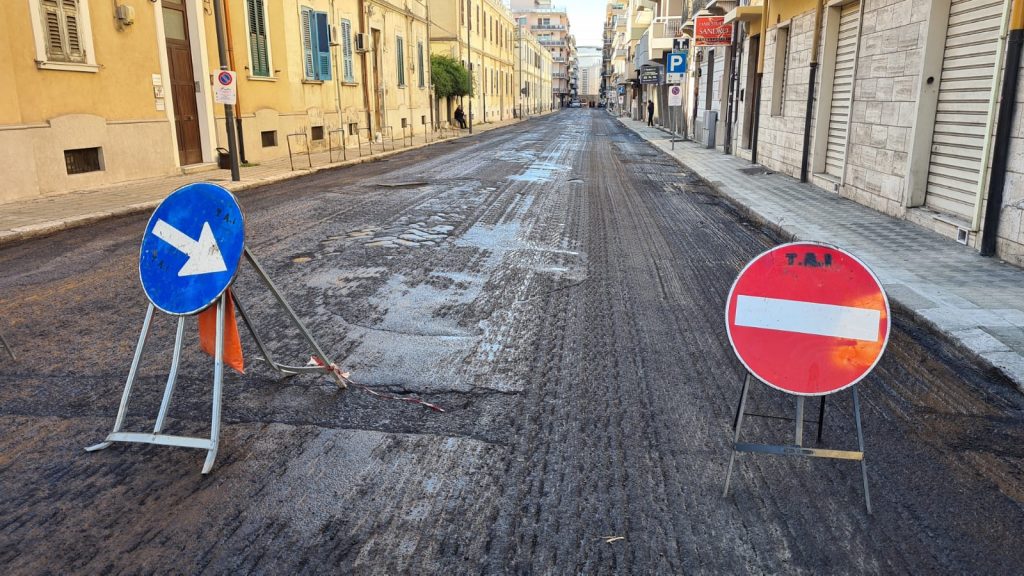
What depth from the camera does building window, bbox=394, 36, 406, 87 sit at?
112 feet

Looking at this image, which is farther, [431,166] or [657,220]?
[431,166]

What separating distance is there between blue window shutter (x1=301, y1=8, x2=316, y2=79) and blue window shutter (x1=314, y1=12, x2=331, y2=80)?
301 millimetres

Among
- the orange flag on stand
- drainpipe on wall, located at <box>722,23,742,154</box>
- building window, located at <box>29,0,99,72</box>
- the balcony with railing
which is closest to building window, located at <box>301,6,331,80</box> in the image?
building window, located at <box>29,0,99,72</box>

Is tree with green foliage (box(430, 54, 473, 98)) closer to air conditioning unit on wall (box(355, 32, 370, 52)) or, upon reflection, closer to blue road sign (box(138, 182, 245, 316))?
air conditioning unit on wall (box(355, 32, 370, 52))

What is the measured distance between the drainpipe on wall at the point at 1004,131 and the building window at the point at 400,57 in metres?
29.4

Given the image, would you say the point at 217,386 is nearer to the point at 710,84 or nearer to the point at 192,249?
the point at 192,249

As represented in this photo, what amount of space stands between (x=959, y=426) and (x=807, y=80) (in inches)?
523

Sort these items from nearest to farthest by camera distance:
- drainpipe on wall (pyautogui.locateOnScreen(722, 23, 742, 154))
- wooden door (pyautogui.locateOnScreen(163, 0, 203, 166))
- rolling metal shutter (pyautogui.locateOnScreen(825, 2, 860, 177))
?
rolling metal shutter (pyautogui.locateOnScreen(825, 2, 860, 177)) < wooden door (pyautogui.locateOnScreen(163, 0, 203, 166)) < drainpipe on wall (pyautogui.locateOnScreen(722, 23, 742, 154))

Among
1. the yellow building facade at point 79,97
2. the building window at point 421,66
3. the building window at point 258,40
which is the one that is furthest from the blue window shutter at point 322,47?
the building window at point 421,66

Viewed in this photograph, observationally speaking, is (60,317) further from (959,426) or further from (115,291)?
(959,426)

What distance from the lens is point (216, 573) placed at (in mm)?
2648

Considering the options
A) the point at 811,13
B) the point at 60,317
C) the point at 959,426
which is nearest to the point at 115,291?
the point at 60,317

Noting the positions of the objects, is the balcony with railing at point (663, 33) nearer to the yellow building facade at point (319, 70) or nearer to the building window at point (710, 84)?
the building window at point (710, 84)

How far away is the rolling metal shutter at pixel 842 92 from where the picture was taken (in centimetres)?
1327
